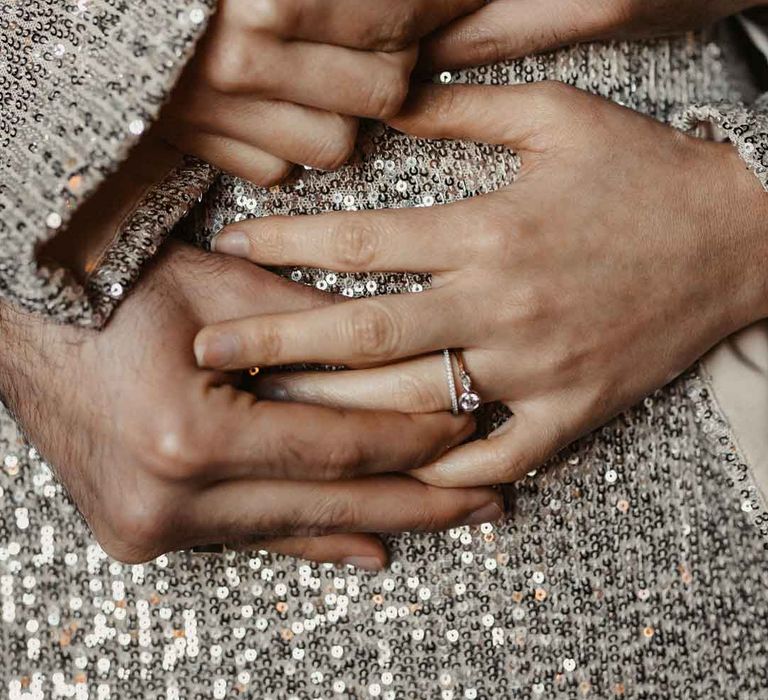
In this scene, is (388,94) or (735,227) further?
(735,227)

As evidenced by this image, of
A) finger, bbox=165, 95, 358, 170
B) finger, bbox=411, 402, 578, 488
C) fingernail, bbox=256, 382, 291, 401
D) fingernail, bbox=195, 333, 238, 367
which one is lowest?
finger, bbox=411, 402, 578, 488

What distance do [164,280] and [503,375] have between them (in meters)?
0.26

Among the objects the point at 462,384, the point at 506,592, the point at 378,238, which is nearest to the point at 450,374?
the point at 462,384

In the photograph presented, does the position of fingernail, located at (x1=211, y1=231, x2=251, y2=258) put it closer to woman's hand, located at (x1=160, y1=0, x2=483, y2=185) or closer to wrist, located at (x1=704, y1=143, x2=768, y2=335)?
woman's hand, located at (x1=160, y1=0, x2=483, y2=185)

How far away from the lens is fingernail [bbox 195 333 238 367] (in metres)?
0.62

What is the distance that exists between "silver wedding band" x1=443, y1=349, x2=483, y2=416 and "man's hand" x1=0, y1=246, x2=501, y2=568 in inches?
0.9

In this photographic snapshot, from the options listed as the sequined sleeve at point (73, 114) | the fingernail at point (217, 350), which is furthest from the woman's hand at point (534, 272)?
the sequined sleeve at point (73, 114)

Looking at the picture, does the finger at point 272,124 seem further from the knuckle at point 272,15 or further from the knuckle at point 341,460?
the knuckle at point 341,460

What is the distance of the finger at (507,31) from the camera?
0.67 metres

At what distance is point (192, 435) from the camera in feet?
1.98

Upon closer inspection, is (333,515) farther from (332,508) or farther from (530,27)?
(530,27)

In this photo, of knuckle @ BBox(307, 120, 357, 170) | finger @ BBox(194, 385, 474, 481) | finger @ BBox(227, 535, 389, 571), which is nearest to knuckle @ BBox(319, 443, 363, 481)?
finger @ BBox(194, 385, 474, 481)

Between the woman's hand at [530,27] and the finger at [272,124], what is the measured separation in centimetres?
10

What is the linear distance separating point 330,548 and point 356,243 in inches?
10.1
